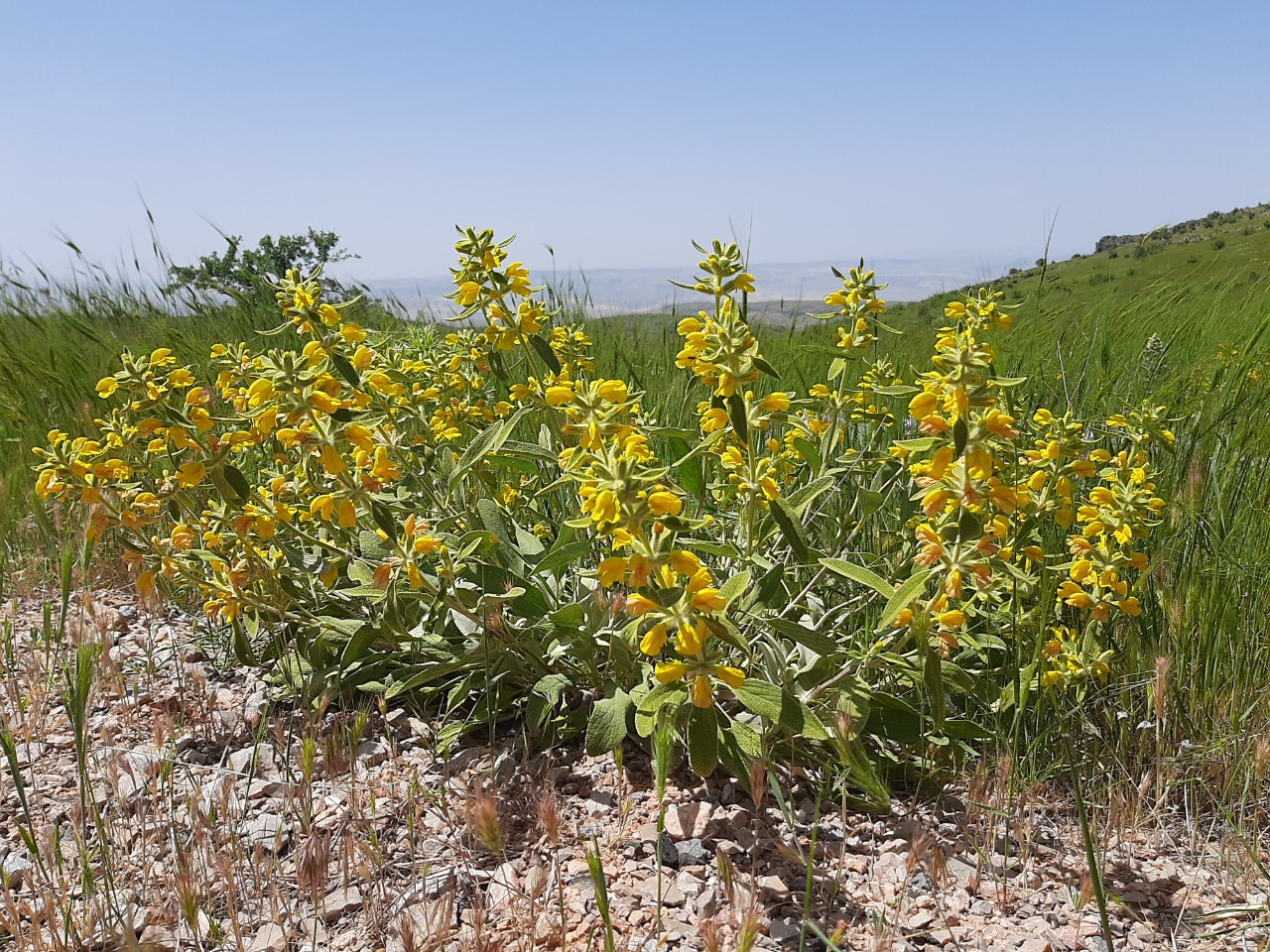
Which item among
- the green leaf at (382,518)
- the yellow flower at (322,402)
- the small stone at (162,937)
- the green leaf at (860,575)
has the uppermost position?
the yellow flower at (322,402)

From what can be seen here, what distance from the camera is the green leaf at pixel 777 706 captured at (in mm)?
1584

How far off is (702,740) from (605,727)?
1.04 ft

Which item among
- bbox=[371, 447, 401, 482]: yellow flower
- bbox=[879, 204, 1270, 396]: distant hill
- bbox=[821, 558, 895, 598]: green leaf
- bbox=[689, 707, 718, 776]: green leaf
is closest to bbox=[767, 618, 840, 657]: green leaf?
bbox=[821, 558, 895, 598]: green leaf

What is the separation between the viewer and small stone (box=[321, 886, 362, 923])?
5.41ft

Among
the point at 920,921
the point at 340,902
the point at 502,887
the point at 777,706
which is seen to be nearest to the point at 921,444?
the point at 777,706

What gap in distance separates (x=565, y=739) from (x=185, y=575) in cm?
105

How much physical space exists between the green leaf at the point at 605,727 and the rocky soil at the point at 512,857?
14 cm

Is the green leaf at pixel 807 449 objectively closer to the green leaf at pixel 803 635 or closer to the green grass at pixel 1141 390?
the green grass at pixel 1141 390

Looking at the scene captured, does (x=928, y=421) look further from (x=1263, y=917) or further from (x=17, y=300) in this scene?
(x=17, y=300)

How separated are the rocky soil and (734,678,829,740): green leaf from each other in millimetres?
159


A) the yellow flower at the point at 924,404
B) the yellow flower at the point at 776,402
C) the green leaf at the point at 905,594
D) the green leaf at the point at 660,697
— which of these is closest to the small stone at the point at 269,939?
the green leaf at the point at 660,697

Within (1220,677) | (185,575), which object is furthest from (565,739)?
(1220,677)

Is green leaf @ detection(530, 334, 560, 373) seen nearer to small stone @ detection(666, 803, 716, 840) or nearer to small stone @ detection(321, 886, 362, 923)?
small stone @ detection(666, 803, 716, 840)

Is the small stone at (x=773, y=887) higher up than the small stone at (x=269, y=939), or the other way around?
the small stone at (x=269, y=939)
